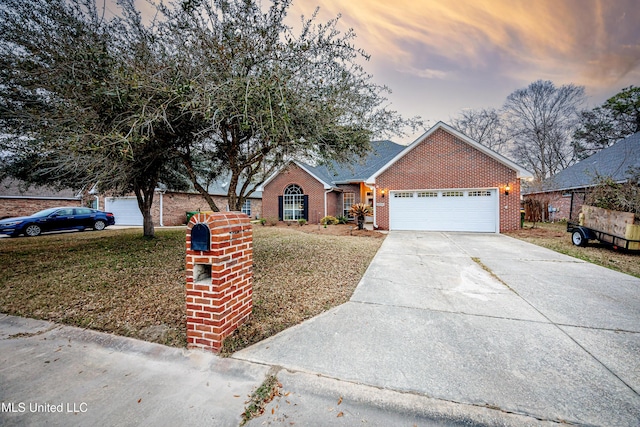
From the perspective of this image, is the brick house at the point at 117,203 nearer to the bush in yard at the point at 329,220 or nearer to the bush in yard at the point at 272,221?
the bush in yard at the point at 272,221

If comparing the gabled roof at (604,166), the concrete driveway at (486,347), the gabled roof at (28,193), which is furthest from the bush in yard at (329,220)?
the gabled roof at (28,193)

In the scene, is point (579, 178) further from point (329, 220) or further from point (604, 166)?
point (329, 220)

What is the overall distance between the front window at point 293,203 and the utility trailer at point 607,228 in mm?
Result: 13552

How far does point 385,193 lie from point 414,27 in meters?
7.16

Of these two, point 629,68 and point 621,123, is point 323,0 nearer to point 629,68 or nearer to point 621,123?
point 629,68

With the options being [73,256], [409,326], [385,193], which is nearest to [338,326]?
[409,326]

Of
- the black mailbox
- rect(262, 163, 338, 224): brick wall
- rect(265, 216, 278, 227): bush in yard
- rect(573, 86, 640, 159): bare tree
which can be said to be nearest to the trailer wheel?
the black mailbox

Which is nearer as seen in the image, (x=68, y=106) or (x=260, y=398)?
(x=260, y=398)

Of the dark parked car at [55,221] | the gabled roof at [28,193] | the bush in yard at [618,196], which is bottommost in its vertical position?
the dark parked car at [55,221]

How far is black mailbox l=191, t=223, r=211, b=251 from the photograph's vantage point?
2.48 metres

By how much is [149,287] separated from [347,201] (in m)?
14.8

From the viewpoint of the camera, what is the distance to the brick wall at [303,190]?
16953 millimetres

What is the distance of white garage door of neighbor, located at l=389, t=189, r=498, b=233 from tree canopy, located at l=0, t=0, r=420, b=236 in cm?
833

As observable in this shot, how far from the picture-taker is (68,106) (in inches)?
172
